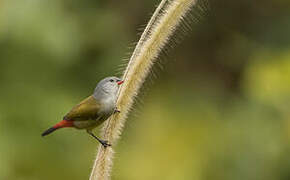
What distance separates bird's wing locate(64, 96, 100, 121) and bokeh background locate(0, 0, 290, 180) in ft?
5.53

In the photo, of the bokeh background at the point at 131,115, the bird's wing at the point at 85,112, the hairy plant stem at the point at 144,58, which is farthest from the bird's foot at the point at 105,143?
the bokeh background at the point at 131,115

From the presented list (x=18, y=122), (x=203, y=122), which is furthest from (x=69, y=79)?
(x=203, y=122)

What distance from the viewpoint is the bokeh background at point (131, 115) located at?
17.0 ft

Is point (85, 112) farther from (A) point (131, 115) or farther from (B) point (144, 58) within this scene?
(A) point (131, 115)

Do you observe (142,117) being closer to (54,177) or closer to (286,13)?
(54,177)

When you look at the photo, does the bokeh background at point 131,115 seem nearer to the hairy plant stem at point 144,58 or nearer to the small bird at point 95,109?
the small bird at point 95,109

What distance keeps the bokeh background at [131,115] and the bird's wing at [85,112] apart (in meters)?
1.69

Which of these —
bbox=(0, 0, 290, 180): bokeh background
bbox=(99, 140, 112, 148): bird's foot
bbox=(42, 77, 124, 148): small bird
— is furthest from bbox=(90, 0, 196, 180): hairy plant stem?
bbox=(0, 0, 290, 180): bokeh background

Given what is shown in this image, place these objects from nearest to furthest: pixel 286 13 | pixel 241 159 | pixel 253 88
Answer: pixel 241 159, pixel 253 88, pixel 286 13

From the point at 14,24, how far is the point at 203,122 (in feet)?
6.35

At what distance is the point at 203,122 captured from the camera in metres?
5.61

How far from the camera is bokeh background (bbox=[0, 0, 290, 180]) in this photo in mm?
5184

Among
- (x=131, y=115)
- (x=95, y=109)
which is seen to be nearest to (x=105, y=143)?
(x=95, y=109)

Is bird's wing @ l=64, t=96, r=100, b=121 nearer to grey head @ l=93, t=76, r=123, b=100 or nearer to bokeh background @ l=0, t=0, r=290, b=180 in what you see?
grey head @ l=93, t=76, r=123, b=100
